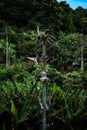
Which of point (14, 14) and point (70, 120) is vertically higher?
point (14, 14)

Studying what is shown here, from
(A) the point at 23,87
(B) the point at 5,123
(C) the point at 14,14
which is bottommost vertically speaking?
(B) the point at 5,123

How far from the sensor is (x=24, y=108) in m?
6.41

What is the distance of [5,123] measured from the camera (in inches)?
259

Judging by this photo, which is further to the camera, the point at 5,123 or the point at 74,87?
the point at 74,87

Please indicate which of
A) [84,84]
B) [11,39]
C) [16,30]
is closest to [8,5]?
[16,30]

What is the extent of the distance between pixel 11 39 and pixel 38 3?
667cm

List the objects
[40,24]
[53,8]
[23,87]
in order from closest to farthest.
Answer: [23,87], [40,24], [53,8]

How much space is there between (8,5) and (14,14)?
1.33 metres

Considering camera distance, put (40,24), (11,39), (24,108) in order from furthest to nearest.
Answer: (40,24) → (11,39) → (24,108)

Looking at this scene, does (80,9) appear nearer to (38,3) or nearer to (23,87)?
(38,3)

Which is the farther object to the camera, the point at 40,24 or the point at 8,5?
the point at 8,5

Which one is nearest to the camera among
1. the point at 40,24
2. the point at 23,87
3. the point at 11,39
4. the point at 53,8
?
the point at 23,87

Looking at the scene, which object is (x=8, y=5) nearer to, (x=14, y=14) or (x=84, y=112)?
(x=14, y=14)

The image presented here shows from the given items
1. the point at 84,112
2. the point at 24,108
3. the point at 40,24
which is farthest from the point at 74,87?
the point at 40,24
